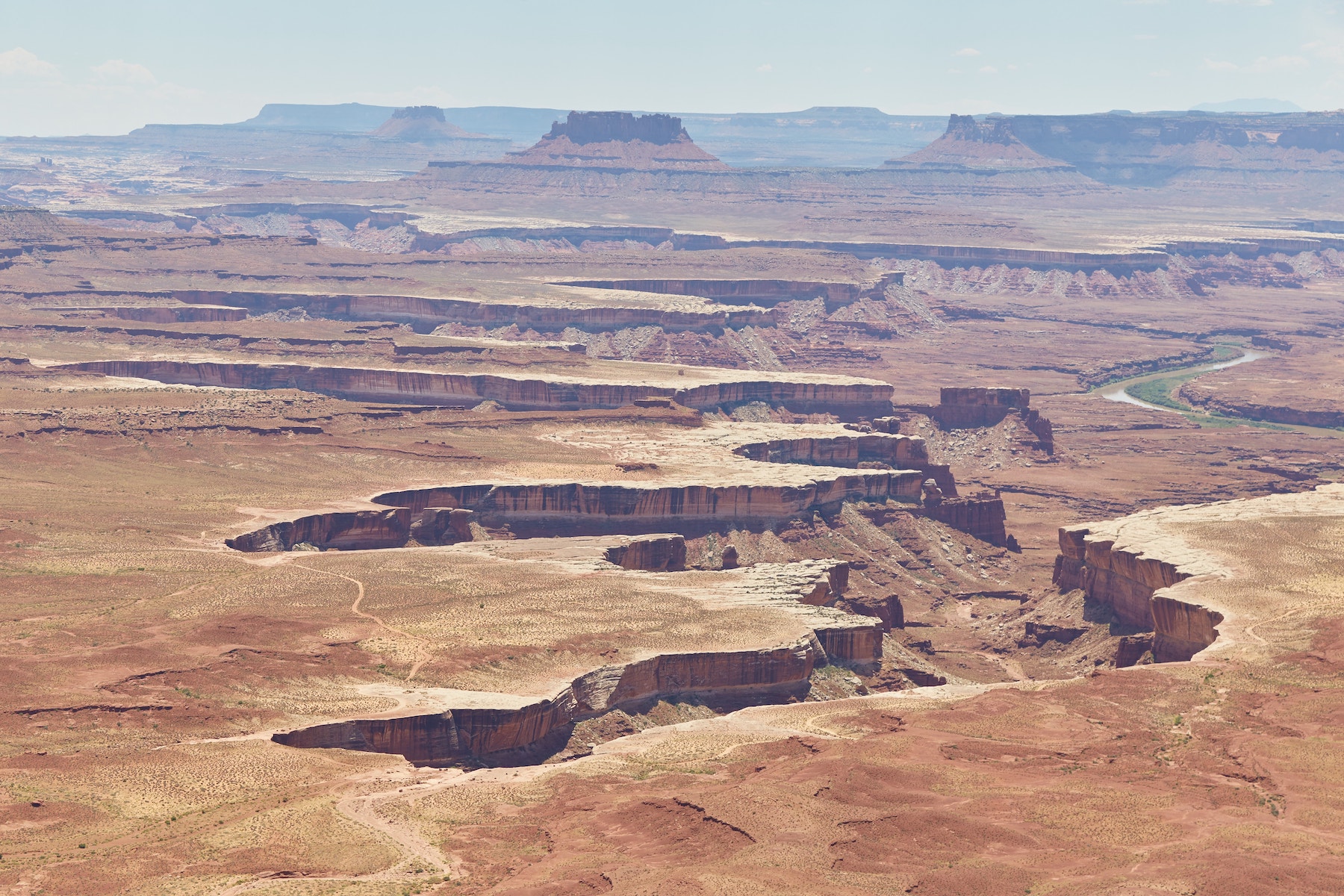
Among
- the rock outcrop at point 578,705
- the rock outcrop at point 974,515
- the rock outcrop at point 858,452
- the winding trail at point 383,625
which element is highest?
the winding trail at point 383,625

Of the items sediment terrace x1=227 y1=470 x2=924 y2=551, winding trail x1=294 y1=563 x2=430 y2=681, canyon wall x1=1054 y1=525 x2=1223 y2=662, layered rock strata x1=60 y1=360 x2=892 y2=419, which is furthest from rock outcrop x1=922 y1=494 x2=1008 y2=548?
winding trail x1=294 y1=563 x2=430 y2=681

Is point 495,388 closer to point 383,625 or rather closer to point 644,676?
point 383,625

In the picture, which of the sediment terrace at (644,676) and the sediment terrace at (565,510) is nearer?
the sediment terrace at (644,676)

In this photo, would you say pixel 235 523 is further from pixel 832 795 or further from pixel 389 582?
pixel 832 795

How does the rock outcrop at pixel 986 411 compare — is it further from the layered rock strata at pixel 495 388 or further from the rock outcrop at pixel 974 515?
the rock outcrop at pixel 974 515

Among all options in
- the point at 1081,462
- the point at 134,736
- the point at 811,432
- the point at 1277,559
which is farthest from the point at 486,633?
the point at 1081,462

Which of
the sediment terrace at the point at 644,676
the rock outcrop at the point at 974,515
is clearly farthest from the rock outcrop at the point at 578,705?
the rock outcrop at the point at 974,515
